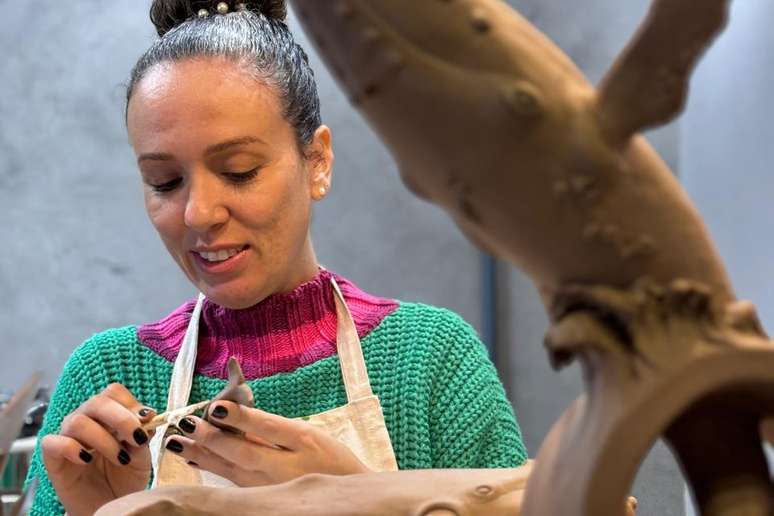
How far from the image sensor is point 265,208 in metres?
1.09

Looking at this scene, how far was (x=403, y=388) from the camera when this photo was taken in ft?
4.16

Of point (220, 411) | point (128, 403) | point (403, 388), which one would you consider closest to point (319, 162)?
point (403, 388)

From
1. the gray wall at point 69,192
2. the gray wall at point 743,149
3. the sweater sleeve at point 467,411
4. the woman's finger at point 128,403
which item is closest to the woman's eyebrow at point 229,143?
the woman's finger at point 128,403

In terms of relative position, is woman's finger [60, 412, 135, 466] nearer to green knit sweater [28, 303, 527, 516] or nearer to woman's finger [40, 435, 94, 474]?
woman's finger [40, 435, 94, 474]

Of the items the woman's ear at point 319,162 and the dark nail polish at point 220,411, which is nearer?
the dark nail polish at point 220,411

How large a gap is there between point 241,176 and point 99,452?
1.06ft

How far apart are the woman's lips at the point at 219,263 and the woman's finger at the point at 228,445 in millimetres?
316

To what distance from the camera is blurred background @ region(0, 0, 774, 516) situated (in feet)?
8.02

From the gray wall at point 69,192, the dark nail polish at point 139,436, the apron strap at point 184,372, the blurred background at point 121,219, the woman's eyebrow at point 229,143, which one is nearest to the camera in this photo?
the dark nail polish at point 139,436

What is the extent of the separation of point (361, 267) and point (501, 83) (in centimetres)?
213

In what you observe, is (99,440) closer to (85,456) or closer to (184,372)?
(85,456)

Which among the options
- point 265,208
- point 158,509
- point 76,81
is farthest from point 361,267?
point 158,509

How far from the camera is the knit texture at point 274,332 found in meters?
1.30

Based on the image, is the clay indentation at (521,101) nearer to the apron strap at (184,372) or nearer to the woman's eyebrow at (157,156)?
the woman's eyebrow at (157,156)
